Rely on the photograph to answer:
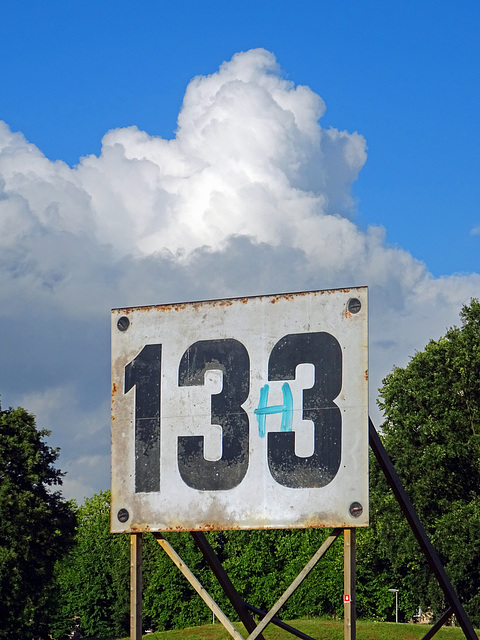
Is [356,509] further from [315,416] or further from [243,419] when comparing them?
[243,419]

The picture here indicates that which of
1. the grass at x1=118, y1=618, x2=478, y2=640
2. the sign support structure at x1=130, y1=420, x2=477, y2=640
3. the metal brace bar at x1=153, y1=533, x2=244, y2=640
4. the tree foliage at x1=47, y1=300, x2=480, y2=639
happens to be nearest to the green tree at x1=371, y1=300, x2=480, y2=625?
the tree foliage at x1=47, y1=300, x2=480, y2=639

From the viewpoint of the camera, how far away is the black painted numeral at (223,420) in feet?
63.9

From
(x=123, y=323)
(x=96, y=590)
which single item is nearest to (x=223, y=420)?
(x=123, y=323)

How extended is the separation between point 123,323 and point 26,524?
101 feet

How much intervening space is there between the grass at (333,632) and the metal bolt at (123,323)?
2693 cm

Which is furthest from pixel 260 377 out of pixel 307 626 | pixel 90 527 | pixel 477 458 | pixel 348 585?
pixel 90 527

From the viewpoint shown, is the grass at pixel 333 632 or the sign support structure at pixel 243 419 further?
the grass at pixel 333 632

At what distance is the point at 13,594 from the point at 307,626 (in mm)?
13906

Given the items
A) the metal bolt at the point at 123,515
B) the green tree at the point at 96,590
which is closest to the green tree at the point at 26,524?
the green tree at the point at 96,590

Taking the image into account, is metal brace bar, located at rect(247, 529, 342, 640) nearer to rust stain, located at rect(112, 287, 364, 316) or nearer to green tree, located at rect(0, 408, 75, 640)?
rust stain, located at rect(112, 287, 364, 316)

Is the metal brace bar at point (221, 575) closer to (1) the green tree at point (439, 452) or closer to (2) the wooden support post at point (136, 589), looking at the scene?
(2) the wooden support post at point (136, 589)

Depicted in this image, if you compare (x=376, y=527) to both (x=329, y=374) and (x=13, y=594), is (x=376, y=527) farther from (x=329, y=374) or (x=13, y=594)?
(x=329, y=374)

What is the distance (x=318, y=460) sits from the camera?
1881 centimetres

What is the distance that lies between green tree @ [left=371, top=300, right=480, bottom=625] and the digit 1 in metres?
30.3
